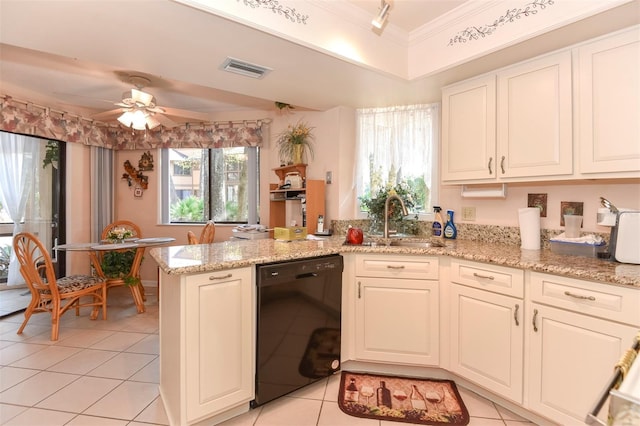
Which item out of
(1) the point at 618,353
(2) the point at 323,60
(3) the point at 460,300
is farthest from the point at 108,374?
(1) the point at 618,353

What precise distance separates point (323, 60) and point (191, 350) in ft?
6.34

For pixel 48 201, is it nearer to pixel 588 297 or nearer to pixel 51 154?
pixel 51 154

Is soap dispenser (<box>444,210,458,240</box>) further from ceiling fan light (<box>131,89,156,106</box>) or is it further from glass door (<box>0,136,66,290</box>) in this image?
Answer: glass door (<box>0,136,66,290</box>)

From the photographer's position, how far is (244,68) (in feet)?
7.34

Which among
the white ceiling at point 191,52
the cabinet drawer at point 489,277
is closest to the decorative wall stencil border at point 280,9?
the white ceiling at point 191,52

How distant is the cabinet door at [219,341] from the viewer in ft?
5.12

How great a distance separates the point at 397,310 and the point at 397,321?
77 millimetres

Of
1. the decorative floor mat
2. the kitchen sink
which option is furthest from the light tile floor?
the kitchen sink

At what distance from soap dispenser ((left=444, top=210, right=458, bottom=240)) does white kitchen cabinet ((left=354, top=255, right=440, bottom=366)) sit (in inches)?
27.0

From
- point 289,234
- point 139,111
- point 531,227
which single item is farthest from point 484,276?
point 139,111

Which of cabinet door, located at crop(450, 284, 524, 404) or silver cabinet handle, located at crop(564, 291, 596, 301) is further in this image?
cabinet door, located at crop(450, 284, 524, 404)

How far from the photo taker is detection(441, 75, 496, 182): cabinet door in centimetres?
220

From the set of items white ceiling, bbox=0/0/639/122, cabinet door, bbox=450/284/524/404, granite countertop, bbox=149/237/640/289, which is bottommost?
cabinet door, bbox=450/284/524/404

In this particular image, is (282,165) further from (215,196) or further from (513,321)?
(513,321)
